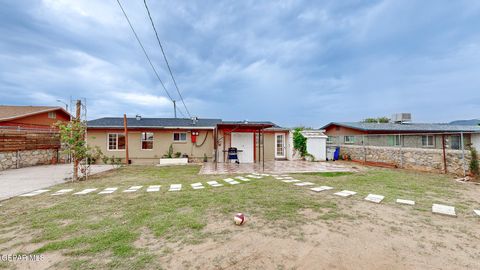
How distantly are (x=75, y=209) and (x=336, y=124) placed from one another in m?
20.3

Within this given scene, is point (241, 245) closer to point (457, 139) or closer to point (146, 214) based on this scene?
point (146, 214)

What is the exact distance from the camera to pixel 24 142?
986 centimetres

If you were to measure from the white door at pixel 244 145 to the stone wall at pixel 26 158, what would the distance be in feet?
37.5

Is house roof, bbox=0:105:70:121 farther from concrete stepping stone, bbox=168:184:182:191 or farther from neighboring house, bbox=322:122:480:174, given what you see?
neighboring house, bbox=322:122:480:174

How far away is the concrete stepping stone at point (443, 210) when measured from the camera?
Answer: 3.50m

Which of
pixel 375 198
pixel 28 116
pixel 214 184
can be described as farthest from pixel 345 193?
pixel 28 116

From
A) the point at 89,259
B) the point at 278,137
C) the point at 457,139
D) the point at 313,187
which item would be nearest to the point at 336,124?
the point at 278,137

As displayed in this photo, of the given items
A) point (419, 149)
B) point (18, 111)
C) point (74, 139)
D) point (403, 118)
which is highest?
point (18, 111)

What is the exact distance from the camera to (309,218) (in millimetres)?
3301

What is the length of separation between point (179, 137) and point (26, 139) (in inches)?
311

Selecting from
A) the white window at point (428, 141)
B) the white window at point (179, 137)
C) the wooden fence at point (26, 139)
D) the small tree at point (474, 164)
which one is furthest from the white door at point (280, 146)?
the wooden fence at point (26, 139)

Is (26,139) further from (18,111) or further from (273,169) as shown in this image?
(273,169)

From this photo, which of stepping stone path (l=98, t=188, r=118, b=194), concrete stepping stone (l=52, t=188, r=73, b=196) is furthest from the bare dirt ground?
concrete stepping stone (l=52, t=188, r=73, b=196)

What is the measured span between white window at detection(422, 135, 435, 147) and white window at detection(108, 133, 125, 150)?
16.6m
